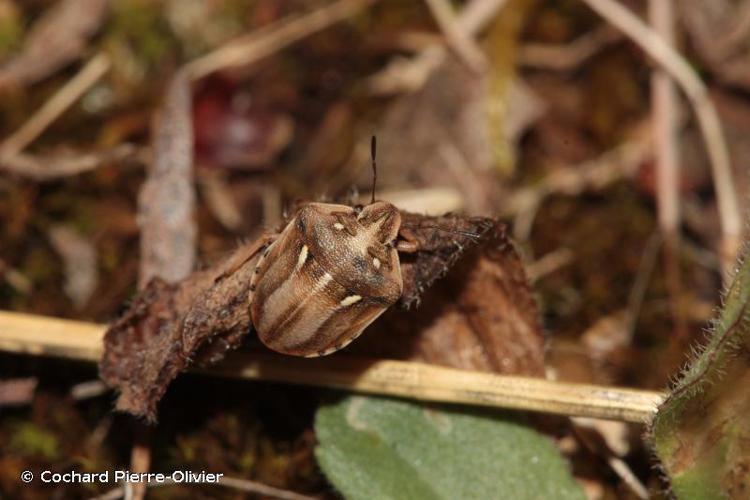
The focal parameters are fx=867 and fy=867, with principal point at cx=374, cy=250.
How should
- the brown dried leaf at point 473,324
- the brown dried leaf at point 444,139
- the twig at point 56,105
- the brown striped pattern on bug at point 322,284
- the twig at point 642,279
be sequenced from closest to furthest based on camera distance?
the brown striped pattern on bug at point 322,284 → the brown dried leaf at point 473,324 → the twig at point 642,279 → the twig at point 56,105 → the brown dried leaf at point 444,139

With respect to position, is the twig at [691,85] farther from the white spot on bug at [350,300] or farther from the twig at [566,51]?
the white spot on bug at [350,300]

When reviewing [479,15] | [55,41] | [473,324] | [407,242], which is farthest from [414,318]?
[55,41]

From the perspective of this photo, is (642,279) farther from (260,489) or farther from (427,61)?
(260,489)

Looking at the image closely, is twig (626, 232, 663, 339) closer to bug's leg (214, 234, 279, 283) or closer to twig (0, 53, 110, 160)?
bug's leg (214, 234, 279, 283)

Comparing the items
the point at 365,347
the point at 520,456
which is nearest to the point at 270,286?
the point at 365,347

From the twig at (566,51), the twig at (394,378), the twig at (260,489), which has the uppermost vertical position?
the twig at (566,51)

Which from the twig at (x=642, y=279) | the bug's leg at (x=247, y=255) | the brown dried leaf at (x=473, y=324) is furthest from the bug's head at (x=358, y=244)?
the twig at (x=642, y=279)
